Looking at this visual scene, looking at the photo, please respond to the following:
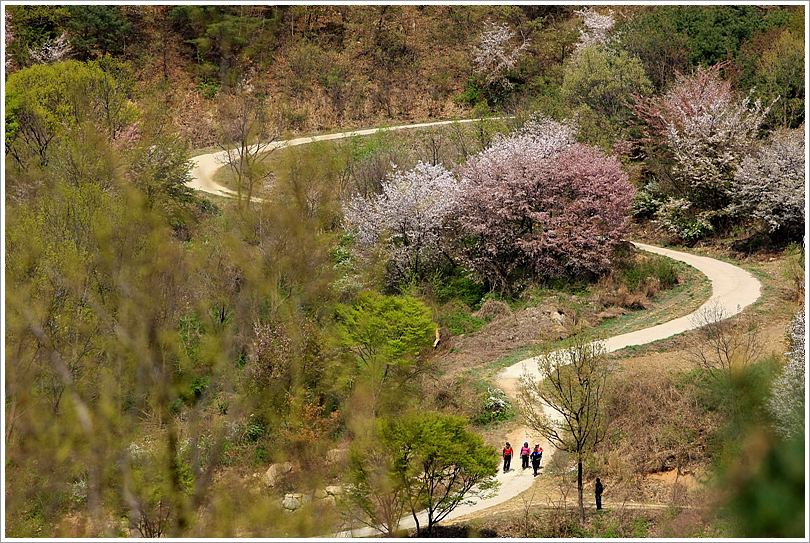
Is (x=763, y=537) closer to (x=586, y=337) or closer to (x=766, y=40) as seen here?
(x=586, y=337)

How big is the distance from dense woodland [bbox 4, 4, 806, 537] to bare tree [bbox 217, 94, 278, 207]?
0.66 feet

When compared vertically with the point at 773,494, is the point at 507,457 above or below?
below

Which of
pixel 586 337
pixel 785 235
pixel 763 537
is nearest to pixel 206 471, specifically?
pixel 586 337

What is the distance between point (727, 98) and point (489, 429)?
20.3m

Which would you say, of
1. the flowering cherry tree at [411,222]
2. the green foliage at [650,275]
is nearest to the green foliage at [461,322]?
the flowering cherry tree at [411,222]

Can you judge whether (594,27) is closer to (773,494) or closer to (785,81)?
(785,81)

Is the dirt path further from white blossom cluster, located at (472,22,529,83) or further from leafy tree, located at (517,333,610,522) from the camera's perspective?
leafy tree, located at (517,333,610,522)

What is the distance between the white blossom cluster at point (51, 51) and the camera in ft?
143

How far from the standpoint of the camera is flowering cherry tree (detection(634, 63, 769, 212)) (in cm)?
2970

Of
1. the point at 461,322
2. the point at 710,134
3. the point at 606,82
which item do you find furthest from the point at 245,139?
the point at 710,134

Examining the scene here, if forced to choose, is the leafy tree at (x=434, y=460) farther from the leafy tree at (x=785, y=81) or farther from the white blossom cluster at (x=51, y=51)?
the white blossom cluster at (x=51, y=51)

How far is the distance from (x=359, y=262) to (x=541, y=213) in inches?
273

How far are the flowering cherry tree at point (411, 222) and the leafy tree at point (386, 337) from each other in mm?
Answer: 4888

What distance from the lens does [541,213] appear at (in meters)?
26.0
